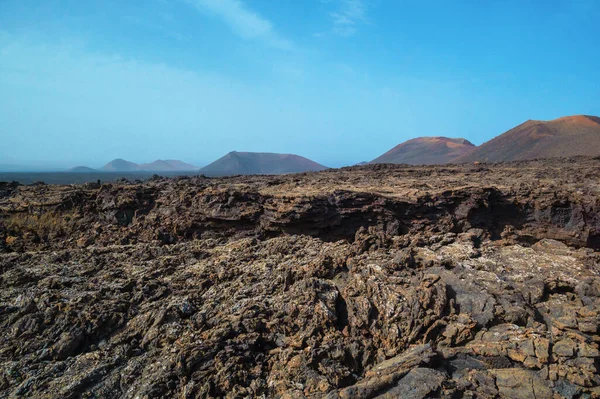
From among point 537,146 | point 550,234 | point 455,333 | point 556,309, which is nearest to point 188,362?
point 455,333

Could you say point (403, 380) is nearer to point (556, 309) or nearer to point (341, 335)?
point (341, 335)

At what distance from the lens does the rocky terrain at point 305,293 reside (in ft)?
22.3

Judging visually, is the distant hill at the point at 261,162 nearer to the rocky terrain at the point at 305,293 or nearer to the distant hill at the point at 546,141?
the distant hill at the point at 546,141

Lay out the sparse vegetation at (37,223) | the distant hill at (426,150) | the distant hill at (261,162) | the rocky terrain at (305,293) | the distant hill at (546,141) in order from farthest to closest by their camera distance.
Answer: the distant hill at (261,162) < the distant hill at (426,150) < the distant hill at (546,141) < the sparse vegetation at (37,223) < the rocky terrain at (305,293)

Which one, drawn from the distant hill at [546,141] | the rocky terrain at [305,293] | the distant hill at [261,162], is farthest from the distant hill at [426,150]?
the rocky terrain at [305,293]

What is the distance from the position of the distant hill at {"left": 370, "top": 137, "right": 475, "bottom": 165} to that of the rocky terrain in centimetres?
5641

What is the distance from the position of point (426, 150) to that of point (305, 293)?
2886 inches

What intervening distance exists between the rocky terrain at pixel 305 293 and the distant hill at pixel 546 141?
30.0 metres

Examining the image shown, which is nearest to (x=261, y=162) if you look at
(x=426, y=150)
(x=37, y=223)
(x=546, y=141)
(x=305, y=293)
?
(x=426, y=150)

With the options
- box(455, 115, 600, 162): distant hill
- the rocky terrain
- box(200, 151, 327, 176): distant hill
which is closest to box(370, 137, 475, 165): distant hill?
box(455, 115, 600, 162): distant hill

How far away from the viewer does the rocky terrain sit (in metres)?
6.81

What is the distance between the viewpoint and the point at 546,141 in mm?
43000

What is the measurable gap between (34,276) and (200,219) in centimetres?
501

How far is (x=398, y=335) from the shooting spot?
7723 millimetres
